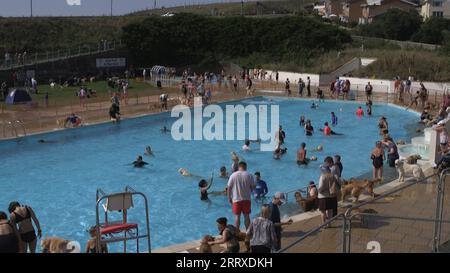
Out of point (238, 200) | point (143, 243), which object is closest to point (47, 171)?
point (143, 243)

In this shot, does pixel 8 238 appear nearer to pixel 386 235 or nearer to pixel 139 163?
pixel 386 235

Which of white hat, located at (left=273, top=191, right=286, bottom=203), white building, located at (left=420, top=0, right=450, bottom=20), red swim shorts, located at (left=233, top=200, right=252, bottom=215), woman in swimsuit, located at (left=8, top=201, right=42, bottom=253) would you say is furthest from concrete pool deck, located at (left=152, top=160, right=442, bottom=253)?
white building, located at (left=420, top=0, right=450, bottom=20)

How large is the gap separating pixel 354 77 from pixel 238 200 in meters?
27.8

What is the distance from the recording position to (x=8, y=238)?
6605 millimetres

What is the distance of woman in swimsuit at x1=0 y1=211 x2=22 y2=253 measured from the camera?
21.5 feet

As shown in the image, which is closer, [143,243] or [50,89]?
[143,243]

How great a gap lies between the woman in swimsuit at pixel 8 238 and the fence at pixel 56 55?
30541mm

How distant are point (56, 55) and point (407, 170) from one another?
31891 mm

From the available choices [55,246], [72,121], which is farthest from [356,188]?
[72,121]

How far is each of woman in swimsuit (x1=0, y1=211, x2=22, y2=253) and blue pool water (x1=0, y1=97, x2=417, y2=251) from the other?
158 inches

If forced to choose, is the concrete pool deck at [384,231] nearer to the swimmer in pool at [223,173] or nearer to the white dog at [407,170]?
the white dog at [407,170]

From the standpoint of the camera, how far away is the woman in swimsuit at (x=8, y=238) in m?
6.55

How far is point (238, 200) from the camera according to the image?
9094 mm
